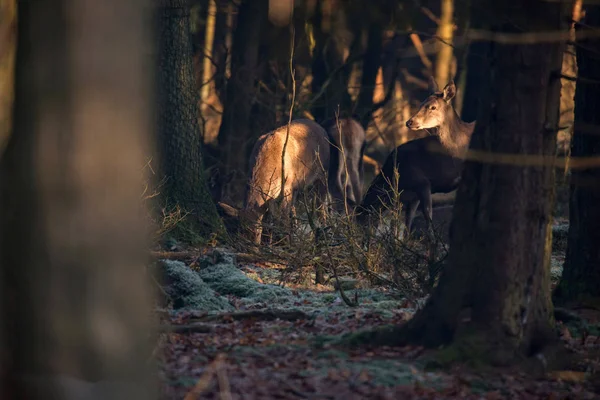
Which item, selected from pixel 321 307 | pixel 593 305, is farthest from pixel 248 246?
pixel 593 305

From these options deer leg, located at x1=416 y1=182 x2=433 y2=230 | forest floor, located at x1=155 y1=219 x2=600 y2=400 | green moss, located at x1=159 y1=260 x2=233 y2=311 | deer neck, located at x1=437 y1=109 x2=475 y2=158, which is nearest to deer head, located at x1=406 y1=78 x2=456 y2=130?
deer neck, located at x1=437 y1=109 x2=475 y2=158

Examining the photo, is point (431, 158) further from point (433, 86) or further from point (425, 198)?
point (433, 86)

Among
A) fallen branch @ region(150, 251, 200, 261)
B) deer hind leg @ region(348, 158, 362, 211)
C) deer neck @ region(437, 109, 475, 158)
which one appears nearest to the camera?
fallen branch @ region(150, 251, 200, 261)

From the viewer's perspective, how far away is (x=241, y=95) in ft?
66.1

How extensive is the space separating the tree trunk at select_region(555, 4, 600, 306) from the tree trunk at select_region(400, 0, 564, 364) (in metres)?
1.82

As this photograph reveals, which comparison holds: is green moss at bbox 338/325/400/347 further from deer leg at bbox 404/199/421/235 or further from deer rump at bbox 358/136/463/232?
deer leg at bbox 404/199/421/235

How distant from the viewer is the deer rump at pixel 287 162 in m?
14.8

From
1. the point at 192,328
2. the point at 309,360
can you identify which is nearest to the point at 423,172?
the point at 192,328

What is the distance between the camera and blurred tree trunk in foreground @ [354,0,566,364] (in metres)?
7.22

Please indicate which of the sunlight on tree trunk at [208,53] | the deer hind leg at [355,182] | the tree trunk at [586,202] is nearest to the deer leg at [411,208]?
the deer hind leg at [355,182]

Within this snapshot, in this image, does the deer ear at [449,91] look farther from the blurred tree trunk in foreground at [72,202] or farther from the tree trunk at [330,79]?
the blurred tree trunk in foreground at [72,202]

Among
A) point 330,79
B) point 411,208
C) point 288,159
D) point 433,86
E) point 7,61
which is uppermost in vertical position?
point 330,79

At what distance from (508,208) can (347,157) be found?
1117 centimetres

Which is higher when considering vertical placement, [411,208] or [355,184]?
[355,184]
